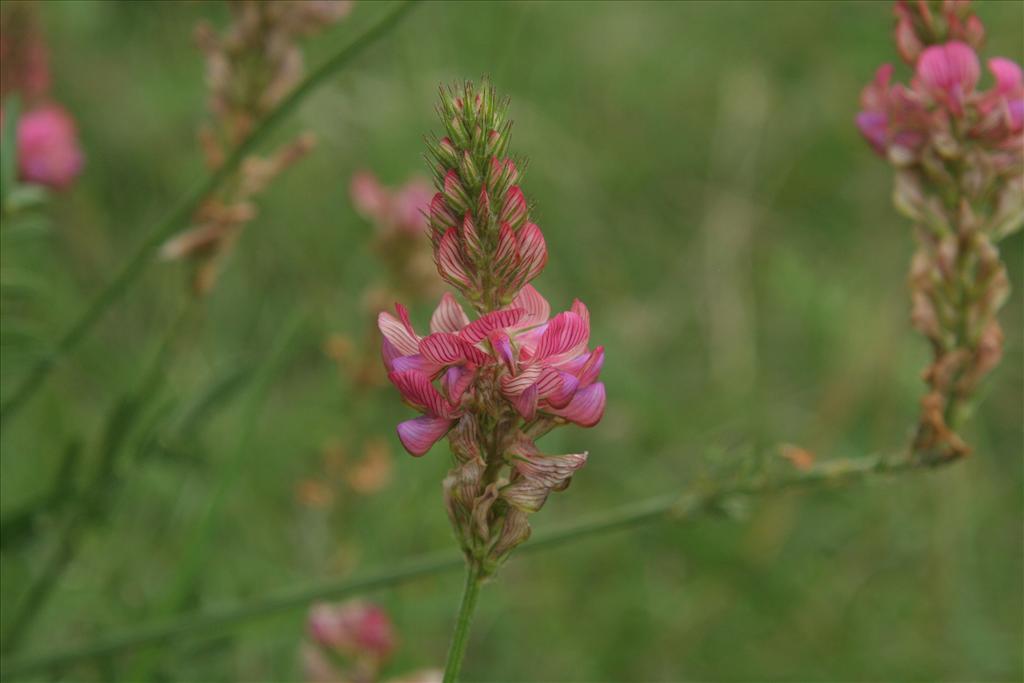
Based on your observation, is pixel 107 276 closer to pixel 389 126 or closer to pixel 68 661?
pixel 389 126

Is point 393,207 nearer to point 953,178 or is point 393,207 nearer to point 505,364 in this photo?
point 953,178

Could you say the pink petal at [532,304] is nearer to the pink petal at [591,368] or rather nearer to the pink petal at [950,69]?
the pink petal at [591,368]

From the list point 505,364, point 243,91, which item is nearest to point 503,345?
point 505,364

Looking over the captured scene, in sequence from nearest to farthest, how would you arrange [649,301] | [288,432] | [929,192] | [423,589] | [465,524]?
[465,524] → [929,192] → [423,589] → [288,432] → [649,301]

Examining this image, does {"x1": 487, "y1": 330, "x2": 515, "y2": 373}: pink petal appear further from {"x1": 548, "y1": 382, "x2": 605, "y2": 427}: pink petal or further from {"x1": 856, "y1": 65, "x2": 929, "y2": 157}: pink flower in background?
{"x1": 856, "y1": 65, "x2": 929, "y2": 157}: pink flower in background

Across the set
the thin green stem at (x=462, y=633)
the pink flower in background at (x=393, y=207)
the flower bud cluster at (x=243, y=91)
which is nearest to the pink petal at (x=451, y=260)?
the thin green stem at (x=462, y=633)

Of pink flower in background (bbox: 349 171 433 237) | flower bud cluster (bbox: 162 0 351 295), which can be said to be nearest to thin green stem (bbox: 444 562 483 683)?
flower bud cluster (bbox: 162 0 351 295)

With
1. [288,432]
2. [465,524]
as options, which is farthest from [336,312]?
[465,524]
